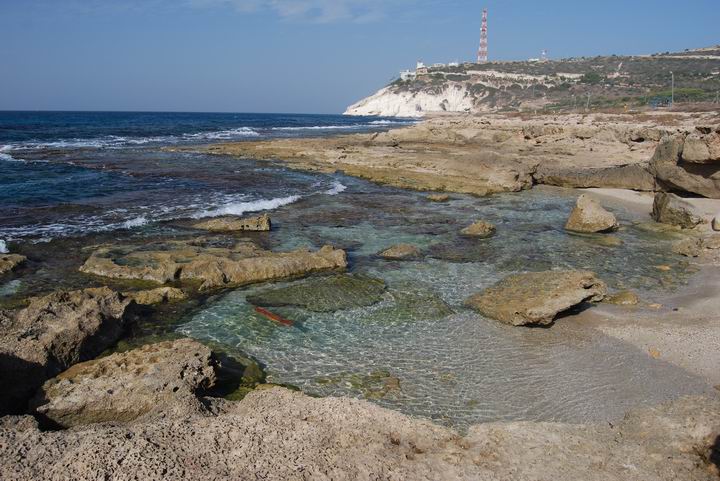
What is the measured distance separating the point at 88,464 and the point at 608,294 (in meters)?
10.3

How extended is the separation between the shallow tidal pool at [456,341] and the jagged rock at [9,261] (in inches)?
204

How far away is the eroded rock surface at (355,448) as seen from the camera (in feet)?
14.7

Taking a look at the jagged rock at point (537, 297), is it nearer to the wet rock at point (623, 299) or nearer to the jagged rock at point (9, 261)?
the wet rock at point (623, 299)

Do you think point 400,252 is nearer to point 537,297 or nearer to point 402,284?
point 402,284

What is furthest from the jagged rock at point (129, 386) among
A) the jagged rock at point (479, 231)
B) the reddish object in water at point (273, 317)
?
the jagged rock at point (479, 231)

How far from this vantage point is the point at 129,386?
630 centimetres

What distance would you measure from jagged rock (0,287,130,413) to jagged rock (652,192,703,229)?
17.3 meters

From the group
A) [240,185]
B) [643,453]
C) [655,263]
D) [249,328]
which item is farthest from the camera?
[240,185]

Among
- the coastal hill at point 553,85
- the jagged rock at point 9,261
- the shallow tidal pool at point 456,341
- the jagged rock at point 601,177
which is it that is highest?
the coastal hill at point 553,85

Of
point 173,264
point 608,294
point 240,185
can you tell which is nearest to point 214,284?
point 173,264

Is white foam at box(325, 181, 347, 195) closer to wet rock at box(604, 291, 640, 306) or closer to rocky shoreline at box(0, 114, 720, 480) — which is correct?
rocky shoreline at box(0, 114, 720, 480)

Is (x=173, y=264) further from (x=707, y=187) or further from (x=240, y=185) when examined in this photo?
(x=707, y=187)

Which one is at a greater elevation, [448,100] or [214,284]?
[448,100]

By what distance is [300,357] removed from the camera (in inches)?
329
